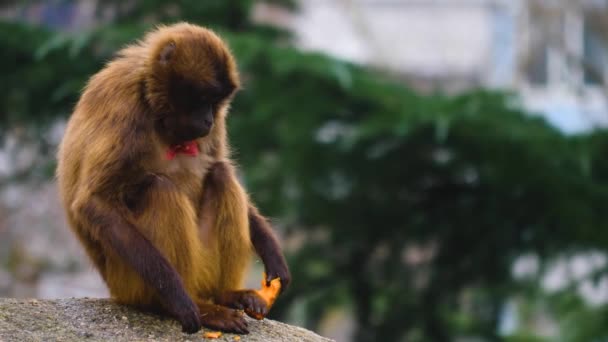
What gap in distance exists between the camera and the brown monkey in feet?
20.0

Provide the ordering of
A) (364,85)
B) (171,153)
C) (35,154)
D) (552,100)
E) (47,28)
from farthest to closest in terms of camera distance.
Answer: (552,100), (35,154), (47,28), (364,85), (171,153)

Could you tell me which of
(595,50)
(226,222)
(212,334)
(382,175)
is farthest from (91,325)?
(595,50)

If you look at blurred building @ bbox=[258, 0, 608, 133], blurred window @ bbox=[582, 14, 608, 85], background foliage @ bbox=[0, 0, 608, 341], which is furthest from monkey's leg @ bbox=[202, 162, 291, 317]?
blurred building @ bbox=[258, 0, 608, 133]

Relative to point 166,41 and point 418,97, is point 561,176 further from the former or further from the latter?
point 166,41

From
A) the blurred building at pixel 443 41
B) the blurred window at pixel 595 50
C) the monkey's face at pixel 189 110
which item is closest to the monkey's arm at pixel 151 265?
the monkey's face at pixel 189 110

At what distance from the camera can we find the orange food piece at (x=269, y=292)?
21.4ft

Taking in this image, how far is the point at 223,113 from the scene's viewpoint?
269 inches

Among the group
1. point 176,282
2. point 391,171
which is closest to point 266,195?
point 391,171

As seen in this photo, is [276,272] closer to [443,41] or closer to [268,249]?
[268,249]

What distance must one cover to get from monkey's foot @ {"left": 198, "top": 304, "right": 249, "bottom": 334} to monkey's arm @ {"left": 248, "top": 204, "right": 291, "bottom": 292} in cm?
52

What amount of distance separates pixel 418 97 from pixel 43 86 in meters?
3.88

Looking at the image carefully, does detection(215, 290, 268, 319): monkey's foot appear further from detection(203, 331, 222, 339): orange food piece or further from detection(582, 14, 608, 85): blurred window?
detection(582, 14, 608, 85): blurred window

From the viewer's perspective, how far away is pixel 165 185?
20.3 ft

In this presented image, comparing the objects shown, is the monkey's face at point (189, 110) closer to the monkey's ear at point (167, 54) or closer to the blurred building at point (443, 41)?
the monkey's ear at point (167, 54)
